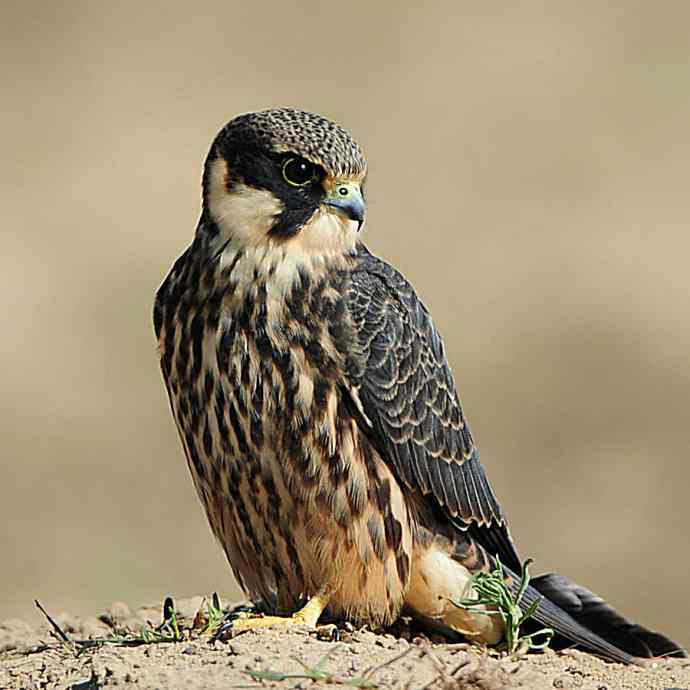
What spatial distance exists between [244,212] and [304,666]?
1.68 metres

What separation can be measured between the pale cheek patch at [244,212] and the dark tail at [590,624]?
1520 millimetres

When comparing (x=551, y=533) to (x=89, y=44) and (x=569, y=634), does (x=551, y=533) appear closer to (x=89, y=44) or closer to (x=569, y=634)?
(x=569, y=634)

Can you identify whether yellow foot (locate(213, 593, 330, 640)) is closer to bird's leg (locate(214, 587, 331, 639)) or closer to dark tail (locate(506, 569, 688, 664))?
A: bird's leg (locate(214, 587, 331, 639))

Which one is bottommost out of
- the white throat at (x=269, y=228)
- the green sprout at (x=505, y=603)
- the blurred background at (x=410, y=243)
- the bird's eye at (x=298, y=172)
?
the green sprout at (x=505, y=603)

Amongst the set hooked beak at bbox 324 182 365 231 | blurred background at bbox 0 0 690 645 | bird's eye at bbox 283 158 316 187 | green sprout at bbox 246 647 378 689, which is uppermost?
blurred background at bbox 0 0 690 645

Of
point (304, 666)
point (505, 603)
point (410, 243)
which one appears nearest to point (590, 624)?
point (505, 603)

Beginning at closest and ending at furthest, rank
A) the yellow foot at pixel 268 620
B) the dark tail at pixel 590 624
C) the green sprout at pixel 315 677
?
the green sprout at pixel 315 677, the yellow foot at pixel 268 620, the dark tail at pixel 590 624

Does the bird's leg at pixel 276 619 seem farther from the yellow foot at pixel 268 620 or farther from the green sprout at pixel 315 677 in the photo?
the green sprout at pixel 315 677

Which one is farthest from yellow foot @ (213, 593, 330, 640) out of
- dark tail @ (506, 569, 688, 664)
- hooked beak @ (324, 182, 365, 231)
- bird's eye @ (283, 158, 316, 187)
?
bird's eye @ (283, 158, 316, 187)

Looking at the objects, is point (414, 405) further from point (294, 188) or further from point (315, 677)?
point (315, 677)

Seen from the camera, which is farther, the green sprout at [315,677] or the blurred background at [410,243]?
the blurred background at [410,243]

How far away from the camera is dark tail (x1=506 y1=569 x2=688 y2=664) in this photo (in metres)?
6.16

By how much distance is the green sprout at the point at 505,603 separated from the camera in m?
5.77

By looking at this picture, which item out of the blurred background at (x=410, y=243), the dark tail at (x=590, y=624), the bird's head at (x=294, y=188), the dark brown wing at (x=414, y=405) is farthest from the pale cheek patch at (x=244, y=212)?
the blurred background at (x=410, y=243)
